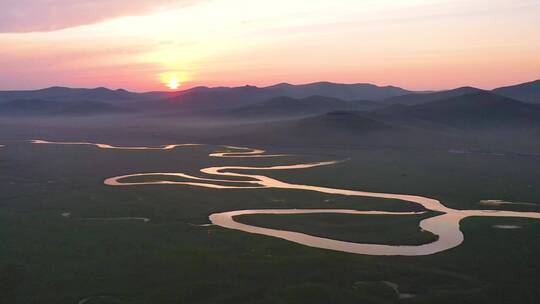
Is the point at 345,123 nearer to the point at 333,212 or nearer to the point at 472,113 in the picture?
the point at 472,113

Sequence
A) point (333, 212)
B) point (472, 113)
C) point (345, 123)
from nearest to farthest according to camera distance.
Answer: point (333, 212) → point (345, 123) → point (472, 113)

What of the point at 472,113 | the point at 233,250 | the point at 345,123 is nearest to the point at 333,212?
the point at 233,250

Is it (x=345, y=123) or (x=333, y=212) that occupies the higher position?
(x=345, y=123)

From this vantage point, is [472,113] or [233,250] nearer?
[233,250]

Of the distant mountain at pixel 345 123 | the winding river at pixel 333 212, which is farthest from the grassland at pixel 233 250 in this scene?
the distant mountain at pixel 345 123

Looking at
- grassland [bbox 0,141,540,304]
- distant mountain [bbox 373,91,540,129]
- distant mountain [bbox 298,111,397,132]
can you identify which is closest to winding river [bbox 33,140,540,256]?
grassland [bbox 0,141,540,304]

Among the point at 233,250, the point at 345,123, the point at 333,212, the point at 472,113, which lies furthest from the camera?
the point at 472,113

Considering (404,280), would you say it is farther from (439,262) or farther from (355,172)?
(355,172)

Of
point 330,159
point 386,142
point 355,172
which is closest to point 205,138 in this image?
point 386,142

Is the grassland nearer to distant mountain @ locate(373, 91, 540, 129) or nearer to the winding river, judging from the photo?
the winding river
